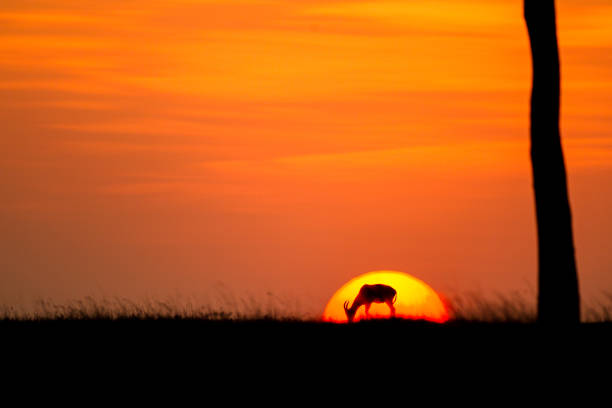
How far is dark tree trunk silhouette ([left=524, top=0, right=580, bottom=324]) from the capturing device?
13.6 metres

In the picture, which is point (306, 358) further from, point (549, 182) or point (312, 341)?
point (549, 182)

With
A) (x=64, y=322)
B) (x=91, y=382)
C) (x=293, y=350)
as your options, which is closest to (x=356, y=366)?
(x=293, y=350)

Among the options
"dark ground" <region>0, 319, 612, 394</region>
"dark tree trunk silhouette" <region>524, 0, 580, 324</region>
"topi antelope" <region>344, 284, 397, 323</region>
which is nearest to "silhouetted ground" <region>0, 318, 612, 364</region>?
"dark ground" <region>0, 319, 612, 394</region>

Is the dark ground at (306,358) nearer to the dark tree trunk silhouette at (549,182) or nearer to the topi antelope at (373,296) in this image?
the dark tree trunk silhouette at (549,182)

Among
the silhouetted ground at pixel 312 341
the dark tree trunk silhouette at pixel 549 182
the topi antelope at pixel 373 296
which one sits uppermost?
the dark tree trunk silhouette at pixel 549 182

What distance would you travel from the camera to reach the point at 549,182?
13.6 metres

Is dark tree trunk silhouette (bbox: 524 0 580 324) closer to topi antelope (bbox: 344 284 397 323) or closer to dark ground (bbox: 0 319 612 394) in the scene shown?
dark ground (bbox: 0 319 612 394)

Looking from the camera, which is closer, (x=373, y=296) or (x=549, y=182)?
(x=549, y=182)

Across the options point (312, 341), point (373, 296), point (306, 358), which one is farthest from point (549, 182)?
point (373, 296)

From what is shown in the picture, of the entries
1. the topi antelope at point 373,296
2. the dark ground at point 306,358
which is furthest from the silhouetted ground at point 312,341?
the topi antelope at point 373,296

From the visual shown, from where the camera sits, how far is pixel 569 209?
45.1 ft

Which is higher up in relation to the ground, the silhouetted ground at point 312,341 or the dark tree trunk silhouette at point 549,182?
the dark tree trunk silhouette at point 549,182

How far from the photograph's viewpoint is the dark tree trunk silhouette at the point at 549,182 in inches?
534

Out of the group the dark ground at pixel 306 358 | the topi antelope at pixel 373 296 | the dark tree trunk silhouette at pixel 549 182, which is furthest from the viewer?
the topi antelope at pixel 373 296
